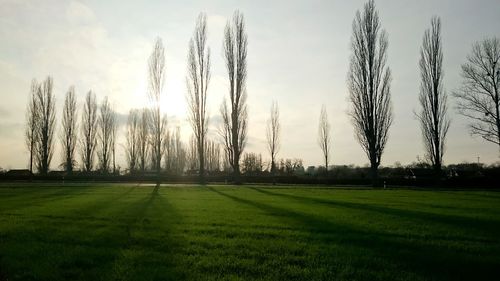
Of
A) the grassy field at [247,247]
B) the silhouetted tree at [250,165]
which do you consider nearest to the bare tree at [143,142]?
the silhouetted tree at [250,165]

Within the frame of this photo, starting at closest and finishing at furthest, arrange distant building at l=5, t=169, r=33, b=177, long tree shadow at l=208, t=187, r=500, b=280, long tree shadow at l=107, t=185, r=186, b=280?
long tree shadow at l=107, t=185, r=186, b=280 → long tree shadow at l=208, t=187, r=500, b=280 → distant building at l=5, t=169, r=33, b=177

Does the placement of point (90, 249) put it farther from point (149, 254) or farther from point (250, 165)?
point (250, 165)

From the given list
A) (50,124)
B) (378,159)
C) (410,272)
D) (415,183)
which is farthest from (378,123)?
(50,124)

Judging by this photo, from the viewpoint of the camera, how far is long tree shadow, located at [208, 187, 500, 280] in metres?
6.34

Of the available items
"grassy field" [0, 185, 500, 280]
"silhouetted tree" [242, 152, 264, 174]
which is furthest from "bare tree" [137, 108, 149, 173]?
"grassy field" [0, 185, 500, 280]

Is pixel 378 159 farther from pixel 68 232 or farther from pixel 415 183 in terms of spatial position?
pixel 68 232

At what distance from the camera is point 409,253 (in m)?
7.52

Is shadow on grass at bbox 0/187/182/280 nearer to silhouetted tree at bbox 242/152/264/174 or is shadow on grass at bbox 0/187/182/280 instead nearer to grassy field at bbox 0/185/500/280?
grassy field at bbox 0/185/500/280

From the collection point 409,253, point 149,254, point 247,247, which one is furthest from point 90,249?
point 409,253

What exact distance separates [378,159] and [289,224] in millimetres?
32510

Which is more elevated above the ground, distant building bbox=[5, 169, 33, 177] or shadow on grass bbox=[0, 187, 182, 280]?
distant building bbox=[5, 169, 33, 177]

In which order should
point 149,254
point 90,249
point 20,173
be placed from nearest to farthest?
point 149,254 < point 90,249 < point 20,173

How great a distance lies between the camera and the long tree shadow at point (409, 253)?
634 centimetres

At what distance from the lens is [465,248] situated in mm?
7980
